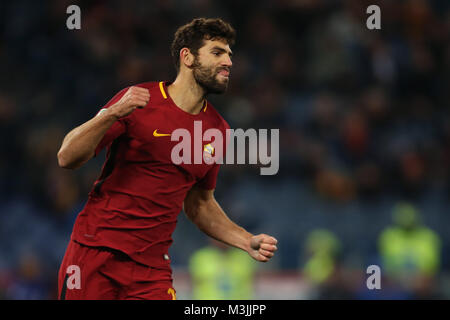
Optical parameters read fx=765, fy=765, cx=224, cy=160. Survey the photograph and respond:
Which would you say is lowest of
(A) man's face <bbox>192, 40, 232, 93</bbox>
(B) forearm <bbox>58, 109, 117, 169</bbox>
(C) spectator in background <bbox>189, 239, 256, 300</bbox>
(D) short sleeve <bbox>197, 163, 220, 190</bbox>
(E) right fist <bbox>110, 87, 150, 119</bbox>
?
(C) spectator in background <bbox>189, 239, 256, 300</bbox>

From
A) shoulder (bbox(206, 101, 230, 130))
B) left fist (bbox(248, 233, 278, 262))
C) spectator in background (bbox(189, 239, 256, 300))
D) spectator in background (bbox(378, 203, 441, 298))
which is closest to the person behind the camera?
left fist (bbox(248, 233, 278, 262))

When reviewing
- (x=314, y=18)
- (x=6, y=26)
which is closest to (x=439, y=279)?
(x=314, y=18)

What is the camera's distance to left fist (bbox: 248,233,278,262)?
14.3 ft

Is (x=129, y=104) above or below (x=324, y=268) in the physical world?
above

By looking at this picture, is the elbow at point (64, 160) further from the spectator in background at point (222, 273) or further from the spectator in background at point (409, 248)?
the spectator in background at point (409, 248)

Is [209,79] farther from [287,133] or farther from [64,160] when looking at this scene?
[287,133]

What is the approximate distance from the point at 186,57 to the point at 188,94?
242 millimetres

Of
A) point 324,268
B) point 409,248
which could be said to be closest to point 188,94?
point 324,268

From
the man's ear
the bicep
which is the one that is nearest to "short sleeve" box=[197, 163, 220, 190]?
the bicep

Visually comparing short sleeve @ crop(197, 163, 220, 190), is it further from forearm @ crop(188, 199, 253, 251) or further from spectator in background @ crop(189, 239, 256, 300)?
spectator in background @ crop(189, 239, 256, 300)

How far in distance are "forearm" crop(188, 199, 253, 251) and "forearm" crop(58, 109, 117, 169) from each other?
3.60ft

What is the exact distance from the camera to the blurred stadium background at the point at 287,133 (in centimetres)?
936

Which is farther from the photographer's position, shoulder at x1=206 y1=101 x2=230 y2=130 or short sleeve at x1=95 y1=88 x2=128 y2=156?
shoulder at x1=206 y1=101 x2=230 y2=130

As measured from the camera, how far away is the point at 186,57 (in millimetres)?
4691
